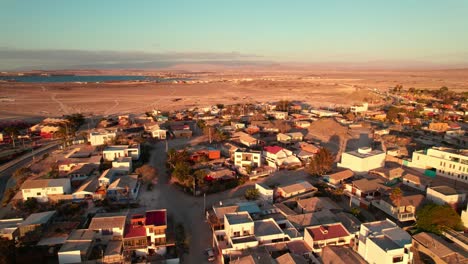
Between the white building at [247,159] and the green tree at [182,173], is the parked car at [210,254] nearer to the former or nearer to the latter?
the green tree at [182,173]

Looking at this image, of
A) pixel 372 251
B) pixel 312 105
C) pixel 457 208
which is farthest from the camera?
pixel 312 105

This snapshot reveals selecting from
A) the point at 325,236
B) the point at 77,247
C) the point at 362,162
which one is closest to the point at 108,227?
the point at 77,247

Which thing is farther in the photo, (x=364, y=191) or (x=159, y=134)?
(x=159, y=134)

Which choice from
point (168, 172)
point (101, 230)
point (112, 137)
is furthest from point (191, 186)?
point (112, 137)

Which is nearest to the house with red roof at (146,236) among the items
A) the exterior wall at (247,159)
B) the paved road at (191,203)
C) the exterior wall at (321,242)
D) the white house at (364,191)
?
the paved road at (191,203)

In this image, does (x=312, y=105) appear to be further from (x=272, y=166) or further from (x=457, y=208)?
(x=457, y=208)

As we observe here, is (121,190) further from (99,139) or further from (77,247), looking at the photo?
(99,139)

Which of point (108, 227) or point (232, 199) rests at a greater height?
point (108, 227)
